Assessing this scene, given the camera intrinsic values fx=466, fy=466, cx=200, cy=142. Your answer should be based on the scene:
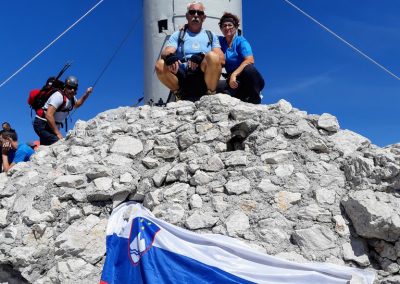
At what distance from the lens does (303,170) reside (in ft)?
17.6

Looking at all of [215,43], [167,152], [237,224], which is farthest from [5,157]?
[237,224]

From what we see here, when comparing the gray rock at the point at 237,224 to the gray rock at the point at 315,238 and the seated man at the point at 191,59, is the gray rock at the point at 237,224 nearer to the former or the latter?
the gray rock at the point at 315,238

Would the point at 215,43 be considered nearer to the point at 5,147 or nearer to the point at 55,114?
the point at 55,114

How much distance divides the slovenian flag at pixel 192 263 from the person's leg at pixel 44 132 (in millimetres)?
3269

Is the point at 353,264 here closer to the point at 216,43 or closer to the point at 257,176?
the point at 257,176

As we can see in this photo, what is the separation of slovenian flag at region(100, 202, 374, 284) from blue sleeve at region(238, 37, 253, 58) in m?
2.97

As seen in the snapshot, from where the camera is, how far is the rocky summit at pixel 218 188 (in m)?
4.74

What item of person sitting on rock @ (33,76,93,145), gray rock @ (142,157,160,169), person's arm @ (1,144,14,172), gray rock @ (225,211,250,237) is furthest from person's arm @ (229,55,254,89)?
person's arm @ (1,144,14,172)

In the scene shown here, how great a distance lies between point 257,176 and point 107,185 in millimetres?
1788

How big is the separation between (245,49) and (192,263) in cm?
344

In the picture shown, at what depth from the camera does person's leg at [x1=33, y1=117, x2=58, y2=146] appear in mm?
7556

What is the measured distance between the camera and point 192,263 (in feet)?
14.6

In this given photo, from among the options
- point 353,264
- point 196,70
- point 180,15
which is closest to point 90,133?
point 196,70

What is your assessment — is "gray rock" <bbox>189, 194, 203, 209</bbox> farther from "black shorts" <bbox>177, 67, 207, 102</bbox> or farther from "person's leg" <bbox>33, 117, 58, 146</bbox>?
"person's leg" <bbox>33, 117, 58, 146</bbox>
